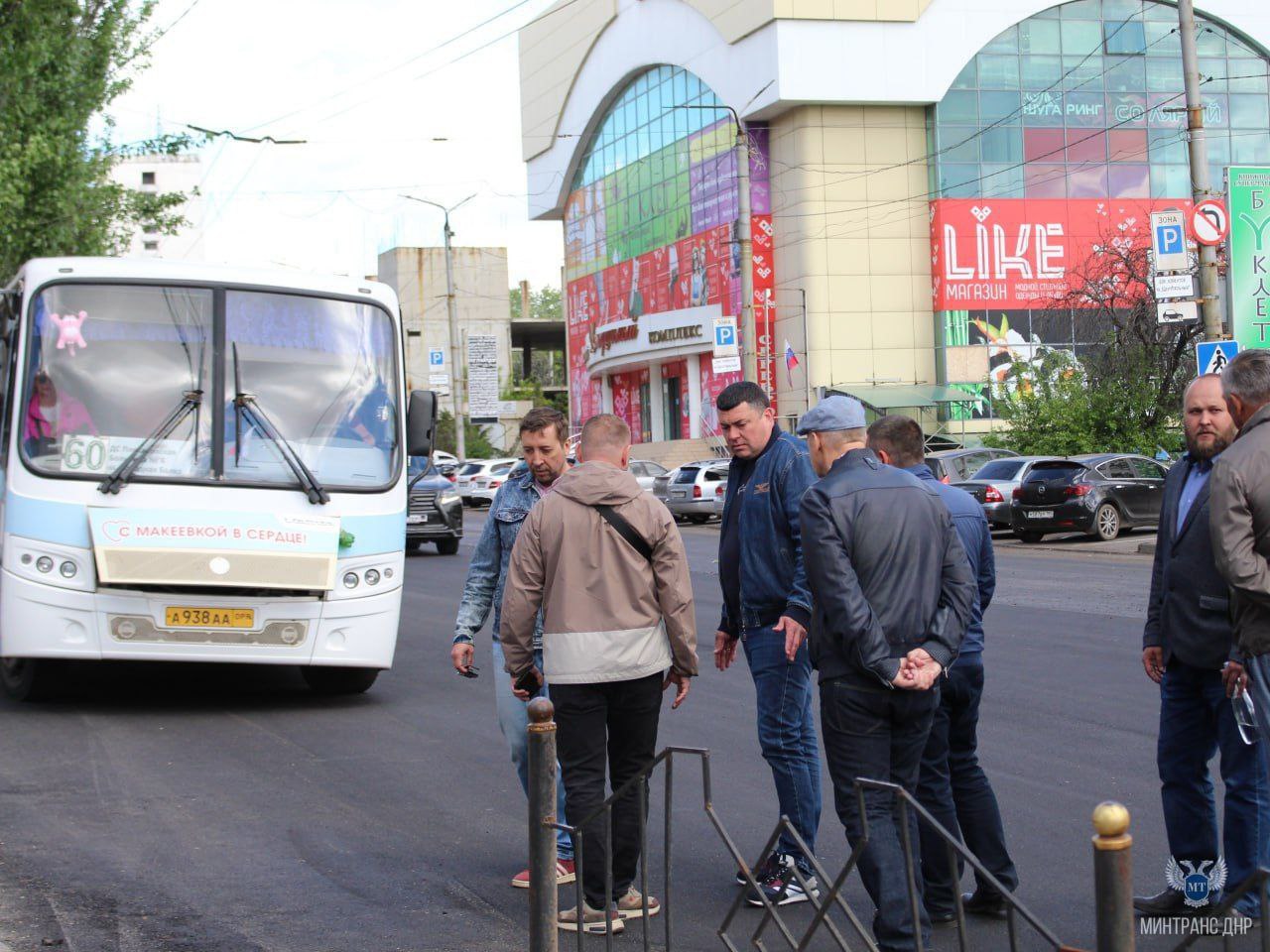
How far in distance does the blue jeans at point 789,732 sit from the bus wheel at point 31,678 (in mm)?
6486

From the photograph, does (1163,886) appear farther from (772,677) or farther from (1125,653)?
(1125,653)

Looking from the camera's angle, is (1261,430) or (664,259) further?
(664,259)

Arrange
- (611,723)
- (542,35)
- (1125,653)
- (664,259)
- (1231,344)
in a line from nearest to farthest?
1. (611,723)
2. (1125,653)
3. (1231,344)
4. (664,259)
5. (542,35)

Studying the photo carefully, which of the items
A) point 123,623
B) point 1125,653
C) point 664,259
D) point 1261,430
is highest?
point 664,259

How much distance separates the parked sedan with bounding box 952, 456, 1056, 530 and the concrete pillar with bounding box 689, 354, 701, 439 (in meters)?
28.4

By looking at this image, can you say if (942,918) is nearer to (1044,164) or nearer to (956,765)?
(956,765)

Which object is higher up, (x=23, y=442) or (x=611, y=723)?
(x=23, y=442)

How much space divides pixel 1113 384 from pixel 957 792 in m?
30.3

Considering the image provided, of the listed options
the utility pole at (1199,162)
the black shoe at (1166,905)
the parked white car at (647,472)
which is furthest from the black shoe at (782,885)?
the parked white car at (647,472)

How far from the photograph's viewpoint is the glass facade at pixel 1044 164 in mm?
49938

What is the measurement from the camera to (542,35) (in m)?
70.2

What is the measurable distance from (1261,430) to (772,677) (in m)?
2.01

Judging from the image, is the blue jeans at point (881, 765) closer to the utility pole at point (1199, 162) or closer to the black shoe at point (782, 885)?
the black shoe at point (782, 885)

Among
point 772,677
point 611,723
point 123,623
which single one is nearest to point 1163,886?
point 772,677
